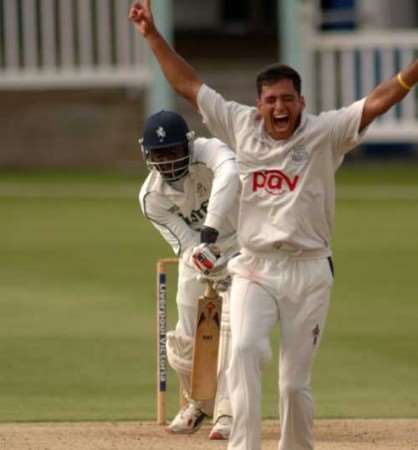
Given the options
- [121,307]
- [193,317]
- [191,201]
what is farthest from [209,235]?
[121,307]

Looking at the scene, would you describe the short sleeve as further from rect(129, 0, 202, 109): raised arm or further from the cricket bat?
the cricket bat

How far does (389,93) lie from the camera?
7559mm

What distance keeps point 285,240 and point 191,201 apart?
1.55m

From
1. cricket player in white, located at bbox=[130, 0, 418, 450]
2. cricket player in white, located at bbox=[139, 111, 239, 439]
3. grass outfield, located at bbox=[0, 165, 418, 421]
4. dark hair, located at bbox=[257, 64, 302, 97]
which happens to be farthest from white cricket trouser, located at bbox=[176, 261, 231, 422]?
dark hair, located at bbox=[257, 64, 302, 97]

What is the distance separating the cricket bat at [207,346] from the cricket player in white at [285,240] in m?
0.94

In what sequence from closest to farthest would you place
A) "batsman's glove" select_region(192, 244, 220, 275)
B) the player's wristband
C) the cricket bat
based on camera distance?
the player's wristband, "batsman's glove" select_region(192, 244, 220, 275), the cricket bat

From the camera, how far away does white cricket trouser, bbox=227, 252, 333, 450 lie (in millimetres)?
7590

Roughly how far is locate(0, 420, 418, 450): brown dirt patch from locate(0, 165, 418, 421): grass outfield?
1.04ft

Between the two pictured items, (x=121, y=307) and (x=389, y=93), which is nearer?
(x=389, y=93)

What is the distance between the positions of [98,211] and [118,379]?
883 cm

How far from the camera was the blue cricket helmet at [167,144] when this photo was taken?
8.79 m

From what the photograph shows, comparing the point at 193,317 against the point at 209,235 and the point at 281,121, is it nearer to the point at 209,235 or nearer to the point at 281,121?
the point at 209,235

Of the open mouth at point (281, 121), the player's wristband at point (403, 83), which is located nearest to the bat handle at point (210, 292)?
the open mouth at point (281, 121)

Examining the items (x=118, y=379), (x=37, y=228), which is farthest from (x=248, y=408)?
(x=37, y=228)
